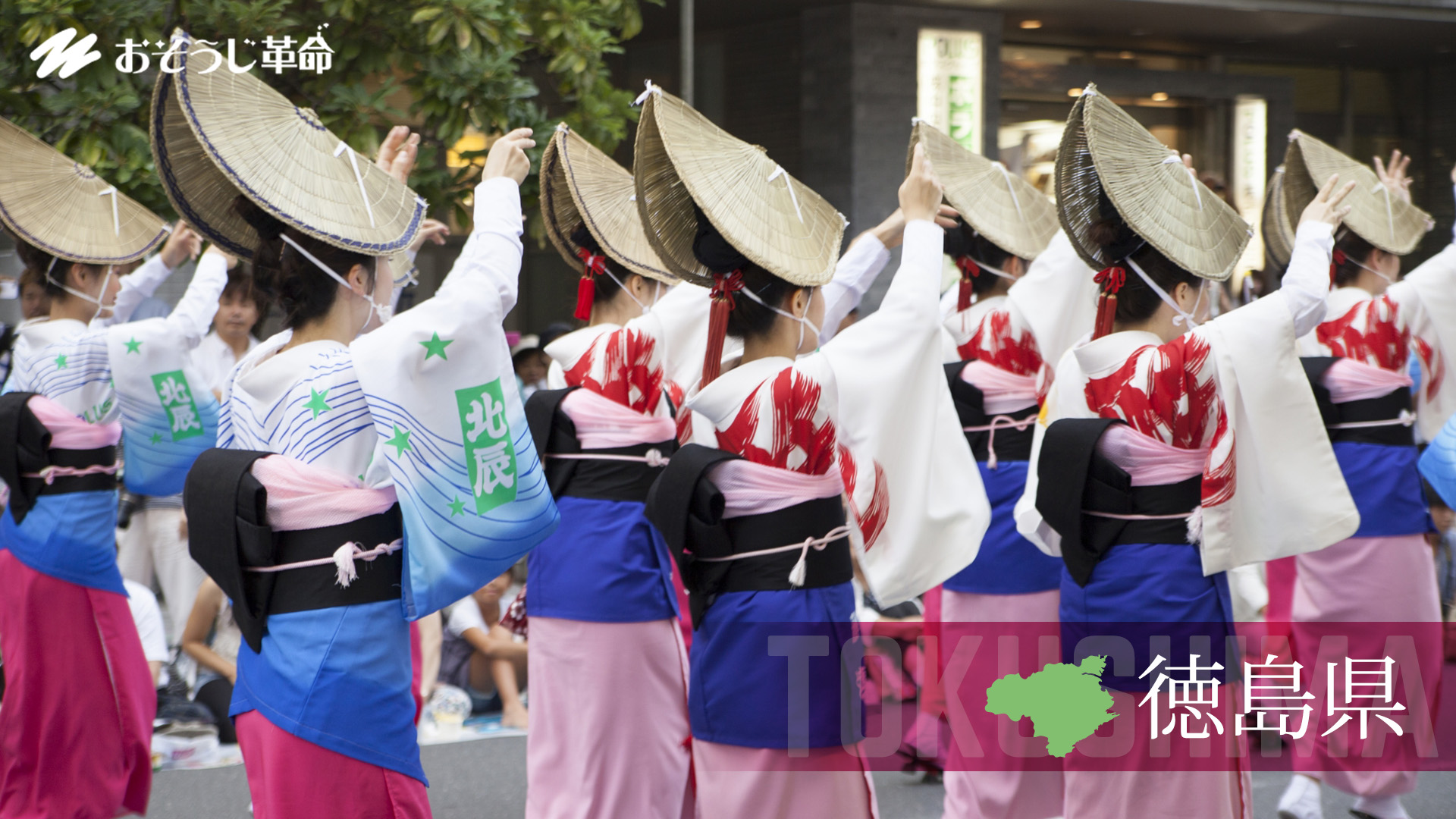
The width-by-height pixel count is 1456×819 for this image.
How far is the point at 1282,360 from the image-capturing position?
305 cm

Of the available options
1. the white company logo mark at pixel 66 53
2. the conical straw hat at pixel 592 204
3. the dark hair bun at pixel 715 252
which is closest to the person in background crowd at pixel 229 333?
the white company logo mark at pixel 66 53

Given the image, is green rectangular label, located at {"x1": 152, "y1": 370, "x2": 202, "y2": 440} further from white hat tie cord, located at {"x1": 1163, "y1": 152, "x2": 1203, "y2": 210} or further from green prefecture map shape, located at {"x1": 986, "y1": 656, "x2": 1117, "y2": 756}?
white hat tie cord, located at {"x1": 1163, "y1": 152, "x2": 1203, "y2": 210}

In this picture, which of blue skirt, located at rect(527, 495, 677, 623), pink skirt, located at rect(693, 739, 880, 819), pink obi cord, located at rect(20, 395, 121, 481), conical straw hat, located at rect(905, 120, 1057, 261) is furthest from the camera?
conical straw hat, located at rect(905, 120, 1057, 261)

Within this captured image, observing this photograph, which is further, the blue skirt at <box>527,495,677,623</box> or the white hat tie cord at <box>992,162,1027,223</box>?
the white hat tie cord at <box>992,162,1027,223</box>

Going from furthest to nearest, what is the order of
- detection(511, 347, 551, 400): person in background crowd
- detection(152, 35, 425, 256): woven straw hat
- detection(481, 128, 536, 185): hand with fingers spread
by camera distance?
detection(511, 347, 551, 400): person in background crowd, detection(481, 128, 536, 185): hand with fingers spread, detection(152, 35, 425, 256): woven straw hat

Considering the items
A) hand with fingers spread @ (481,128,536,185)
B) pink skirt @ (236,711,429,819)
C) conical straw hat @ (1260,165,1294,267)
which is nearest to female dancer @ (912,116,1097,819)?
conical straw hat @ (1260,165,1294,267)

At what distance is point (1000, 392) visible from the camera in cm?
441

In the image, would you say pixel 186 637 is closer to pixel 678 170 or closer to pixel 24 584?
pixel 24 584

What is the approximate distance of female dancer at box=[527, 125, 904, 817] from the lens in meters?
3.73

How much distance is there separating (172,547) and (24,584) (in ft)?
6.92

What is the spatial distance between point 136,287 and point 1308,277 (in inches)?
145

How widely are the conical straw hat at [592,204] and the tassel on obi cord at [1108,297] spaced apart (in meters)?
1.31

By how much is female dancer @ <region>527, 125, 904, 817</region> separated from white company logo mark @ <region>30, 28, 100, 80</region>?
1720 millimetres

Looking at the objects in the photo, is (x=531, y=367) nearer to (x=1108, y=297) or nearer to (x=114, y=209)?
(x=114, y=209)
